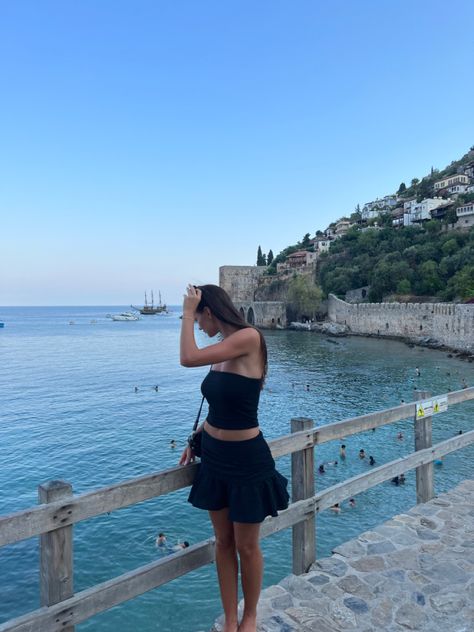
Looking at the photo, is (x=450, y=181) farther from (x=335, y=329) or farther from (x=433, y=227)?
(x=335, y=329)

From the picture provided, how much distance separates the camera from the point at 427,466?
5422mm

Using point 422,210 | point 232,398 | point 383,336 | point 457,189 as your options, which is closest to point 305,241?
point 457,189

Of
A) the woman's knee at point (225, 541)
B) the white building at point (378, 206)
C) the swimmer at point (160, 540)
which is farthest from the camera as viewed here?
the white building at point (378, 206)

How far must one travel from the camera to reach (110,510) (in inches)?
109

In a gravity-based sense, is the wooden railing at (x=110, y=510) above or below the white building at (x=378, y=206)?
below

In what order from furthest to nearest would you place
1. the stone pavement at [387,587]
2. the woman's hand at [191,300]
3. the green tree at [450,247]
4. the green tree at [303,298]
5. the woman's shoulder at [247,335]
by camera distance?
the green tree at [303,298], the green tree at [450,247], the stone pavement at [387,587], the woman's hand at [191,300], the woman's shoulder at [247,335]

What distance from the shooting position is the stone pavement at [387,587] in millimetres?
3363

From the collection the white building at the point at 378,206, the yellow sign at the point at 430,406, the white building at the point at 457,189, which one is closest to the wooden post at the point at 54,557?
the yellow sign at the point at 430,406

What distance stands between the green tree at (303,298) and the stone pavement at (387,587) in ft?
237

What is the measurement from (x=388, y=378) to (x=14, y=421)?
23.0m

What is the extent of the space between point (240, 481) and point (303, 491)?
1.30m

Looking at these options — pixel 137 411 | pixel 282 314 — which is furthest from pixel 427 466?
pixel 282 314

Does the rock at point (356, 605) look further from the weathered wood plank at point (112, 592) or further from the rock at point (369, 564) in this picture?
the weathered wood plank at point (112, 592)

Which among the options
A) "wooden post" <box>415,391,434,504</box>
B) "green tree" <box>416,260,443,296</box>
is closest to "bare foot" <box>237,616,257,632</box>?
"wooden post" <box>415,391,434,504</box>
